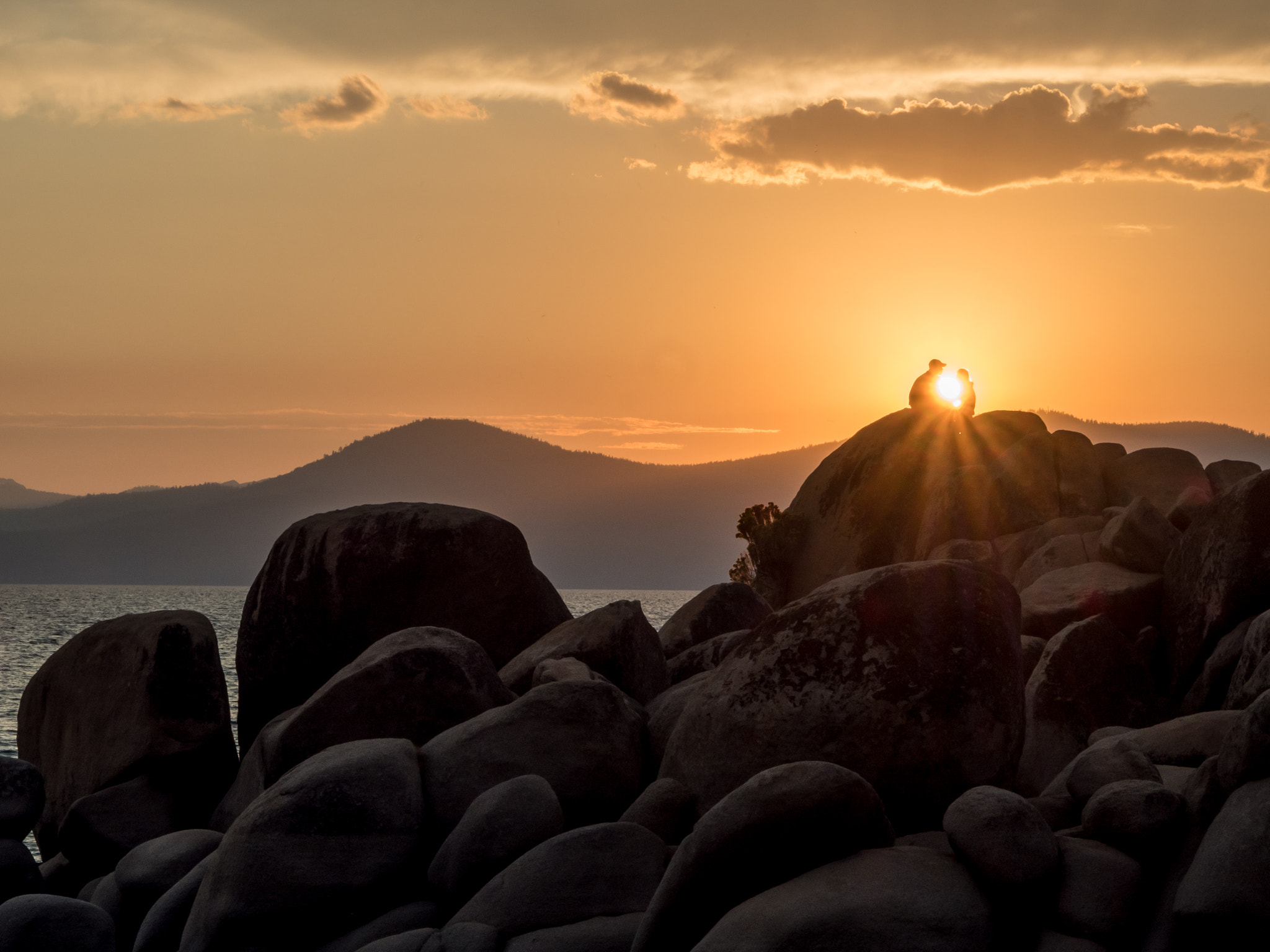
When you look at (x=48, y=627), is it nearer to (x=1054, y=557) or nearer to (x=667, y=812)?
(x=1054, y=557)

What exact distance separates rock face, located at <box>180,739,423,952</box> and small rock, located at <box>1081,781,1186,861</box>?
527 cm

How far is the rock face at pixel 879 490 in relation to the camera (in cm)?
3178

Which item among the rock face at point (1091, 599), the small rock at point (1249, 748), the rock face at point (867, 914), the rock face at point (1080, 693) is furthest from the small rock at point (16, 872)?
the rock face at point (1091, 599)

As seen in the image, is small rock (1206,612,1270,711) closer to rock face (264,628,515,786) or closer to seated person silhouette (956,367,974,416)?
rock face (264,628,515,786)

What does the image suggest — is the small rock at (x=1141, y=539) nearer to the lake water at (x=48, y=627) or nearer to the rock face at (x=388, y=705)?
the rock face at (x=388, y=705)

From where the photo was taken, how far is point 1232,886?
6.36 metres

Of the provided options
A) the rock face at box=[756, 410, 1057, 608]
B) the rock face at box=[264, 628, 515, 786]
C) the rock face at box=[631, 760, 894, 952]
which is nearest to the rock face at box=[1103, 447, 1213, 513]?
the rock face at box=[756, 410, 1057, 608]

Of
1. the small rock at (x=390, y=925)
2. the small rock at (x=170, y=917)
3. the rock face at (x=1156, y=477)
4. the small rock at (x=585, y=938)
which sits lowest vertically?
the small rock at (x=170, y=917)

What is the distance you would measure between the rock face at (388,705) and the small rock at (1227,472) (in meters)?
19.3

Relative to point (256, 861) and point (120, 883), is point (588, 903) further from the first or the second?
point (120, 883)

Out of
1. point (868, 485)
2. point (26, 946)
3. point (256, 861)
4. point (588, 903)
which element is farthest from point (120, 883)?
point (868, 485)

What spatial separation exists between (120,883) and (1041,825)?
8.65 metres

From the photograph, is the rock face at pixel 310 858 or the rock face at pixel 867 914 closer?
the rock face at pixel 867 914

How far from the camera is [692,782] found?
9688mm
